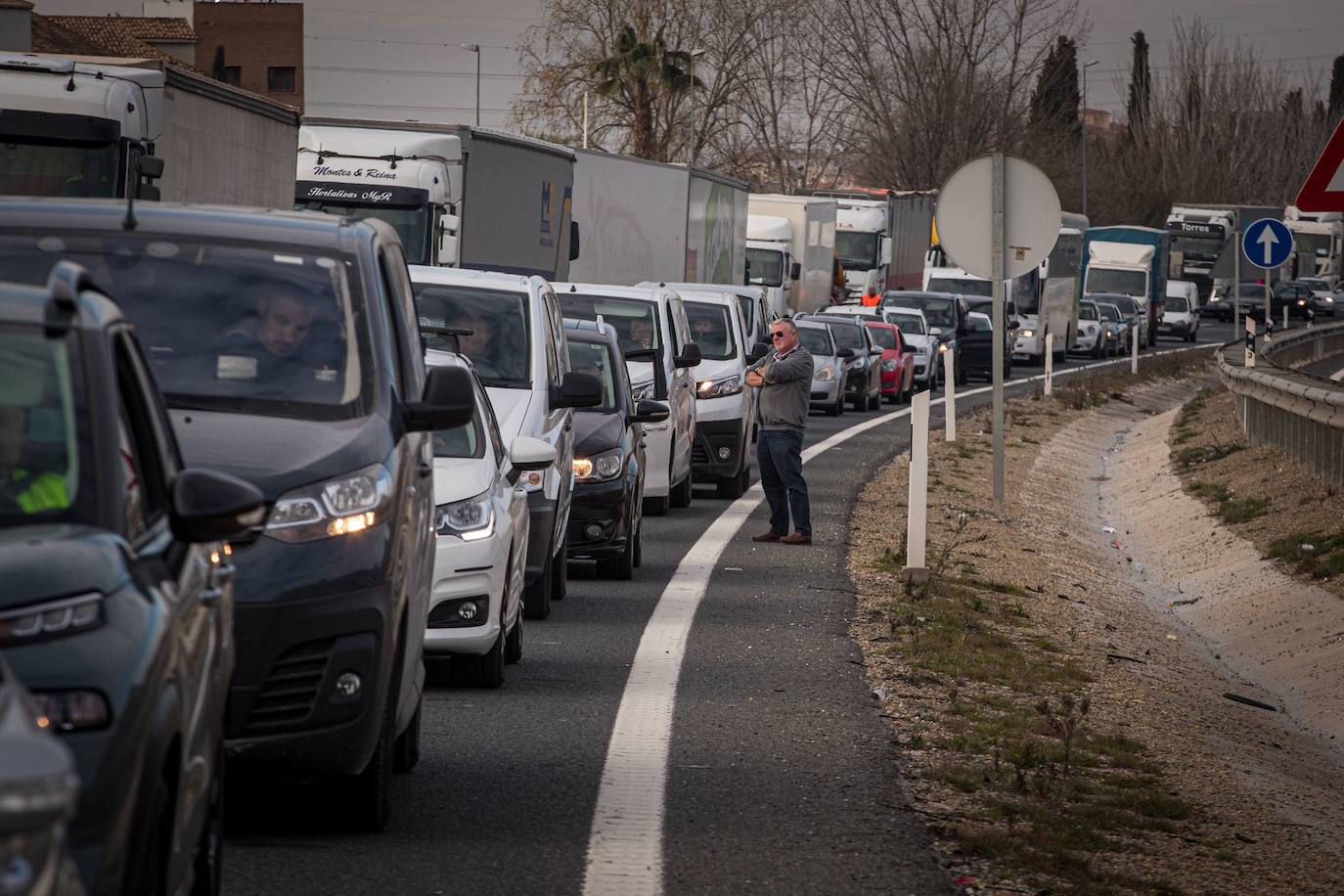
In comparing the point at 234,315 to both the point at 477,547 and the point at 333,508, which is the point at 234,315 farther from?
the point at 477,547

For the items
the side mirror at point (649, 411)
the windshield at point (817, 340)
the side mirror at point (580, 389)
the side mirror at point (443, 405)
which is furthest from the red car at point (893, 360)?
the side mirror at point (443, 405)

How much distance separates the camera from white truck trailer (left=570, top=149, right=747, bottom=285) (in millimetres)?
36312

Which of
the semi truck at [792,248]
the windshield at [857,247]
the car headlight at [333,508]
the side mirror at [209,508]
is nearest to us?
the side mirror at [209,508]

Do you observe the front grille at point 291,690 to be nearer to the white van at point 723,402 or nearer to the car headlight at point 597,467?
the car headlight at point 597,467

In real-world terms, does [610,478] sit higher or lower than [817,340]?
lower

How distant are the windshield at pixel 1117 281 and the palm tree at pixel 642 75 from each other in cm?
1435

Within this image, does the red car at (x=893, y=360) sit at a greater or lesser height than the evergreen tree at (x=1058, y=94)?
lesser

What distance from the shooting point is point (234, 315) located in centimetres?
682

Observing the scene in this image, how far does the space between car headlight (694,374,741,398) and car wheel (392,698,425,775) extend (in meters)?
14.0

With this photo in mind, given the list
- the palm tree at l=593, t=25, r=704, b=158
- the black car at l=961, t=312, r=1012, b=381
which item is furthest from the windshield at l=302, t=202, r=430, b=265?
the palm tree at l=593, t=25, r=704, b=158

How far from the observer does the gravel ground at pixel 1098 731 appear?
6.75 m

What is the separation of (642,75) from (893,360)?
1283 inches

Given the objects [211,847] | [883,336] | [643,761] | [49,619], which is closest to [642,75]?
[883,336]

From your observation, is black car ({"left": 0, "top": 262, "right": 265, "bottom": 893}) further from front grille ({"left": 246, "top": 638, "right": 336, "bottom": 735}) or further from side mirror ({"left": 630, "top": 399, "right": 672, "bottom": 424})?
side mirror ({"left": 630, "top": 399, "right": 672, "bottom": 424})
